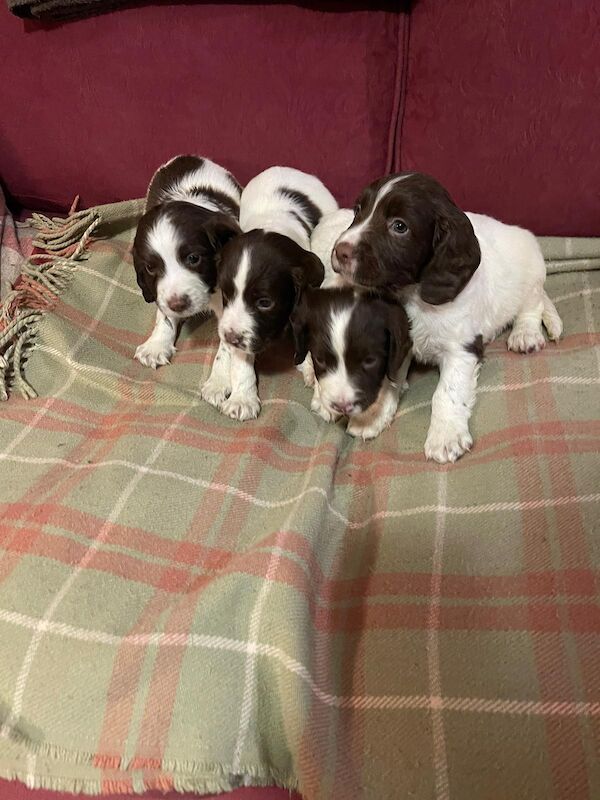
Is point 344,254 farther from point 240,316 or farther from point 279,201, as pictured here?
point 279,201

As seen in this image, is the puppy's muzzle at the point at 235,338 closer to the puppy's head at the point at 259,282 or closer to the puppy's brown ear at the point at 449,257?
the puppy's head at the point at 259,282

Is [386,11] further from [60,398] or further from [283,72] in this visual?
[60,398]

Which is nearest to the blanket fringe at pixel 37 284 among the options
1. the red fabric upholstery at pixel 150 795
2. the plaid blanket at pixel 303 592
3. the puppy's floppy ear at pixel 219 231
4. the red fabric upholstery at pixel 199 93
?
the plaid blanket at pixel 303 592

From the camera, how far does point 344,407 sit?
6.44 ft

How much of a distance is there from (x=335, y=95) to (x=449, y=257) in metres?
1.09

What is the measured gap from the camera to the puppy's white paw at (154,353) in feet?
8.44

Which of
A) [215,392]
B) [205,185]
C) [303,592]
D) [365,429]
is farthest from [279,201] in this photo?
[303,592]

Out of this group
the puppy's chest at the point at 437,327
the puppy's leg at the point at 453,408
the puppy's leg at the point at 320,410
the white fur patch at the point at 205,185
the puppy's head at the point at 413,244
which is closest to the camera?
the puppy's head at the point at 413,244

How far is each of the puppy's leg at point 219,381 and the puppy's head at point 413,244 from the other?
630 millimetres

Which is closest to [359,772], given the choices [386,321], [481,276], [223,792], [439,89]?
[223,792]

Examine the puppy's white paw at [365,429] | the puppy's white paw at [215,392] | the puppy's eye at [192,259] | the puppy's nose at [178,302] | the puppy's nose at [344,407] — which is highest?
the puppy's eye at [192,259]

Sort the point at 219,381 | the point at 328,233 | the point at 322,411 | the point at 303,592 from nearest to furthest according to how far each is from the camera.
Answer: the point at 303,592 < the point at 322,411 < the point at 219,381 < the point at 328,233

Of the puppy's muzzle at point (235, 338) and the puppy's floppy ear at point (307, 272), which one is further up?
the puppy's floppy ear at point (307, 272)

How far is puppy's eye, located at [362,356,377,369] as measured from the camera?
1964 mm
